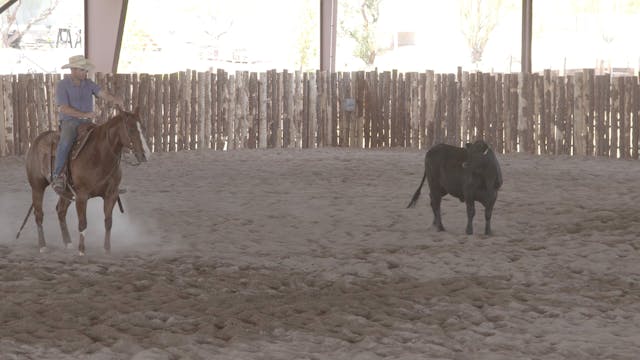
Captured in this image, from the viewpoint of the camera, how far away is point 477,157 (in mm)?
9320

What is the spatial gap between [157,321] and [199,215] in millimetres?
4529

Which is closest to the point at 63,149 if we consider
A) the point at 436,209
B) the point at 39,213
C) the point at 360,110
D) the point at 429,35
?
the point at 39,213

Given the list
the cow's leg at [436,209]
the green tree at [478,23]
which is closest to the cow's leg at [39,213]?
the cow's leg at [436,209]

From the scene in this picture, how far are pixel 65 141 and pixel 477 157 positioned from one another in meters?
3.54

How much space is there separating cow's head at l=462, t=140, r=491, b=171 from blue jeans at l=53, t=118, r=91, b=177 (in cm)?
339

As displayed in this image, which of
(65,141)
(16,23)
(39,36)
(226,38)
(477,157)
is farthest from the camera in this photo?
(226,38)

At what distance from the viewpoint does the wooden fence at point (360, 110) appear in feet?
55.8

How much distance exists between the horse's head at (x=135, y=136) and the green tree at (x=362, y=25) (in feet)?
80.5

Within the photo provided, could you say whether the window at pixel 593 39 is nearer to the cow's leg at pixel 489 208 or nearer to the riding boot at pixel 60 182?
the cow's leg at pixel 489 208

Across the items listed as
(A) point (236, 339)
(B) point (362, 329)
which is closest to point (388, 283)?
(B) point (362, 329)

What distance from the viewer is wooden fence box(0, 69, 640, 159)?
17.0m

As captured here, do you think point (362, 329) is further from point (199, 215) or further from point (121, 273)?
point (199, 215)

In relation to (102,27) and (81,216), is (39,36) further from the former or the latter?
(81,216)

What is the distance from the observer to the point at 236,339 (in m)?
5.88
